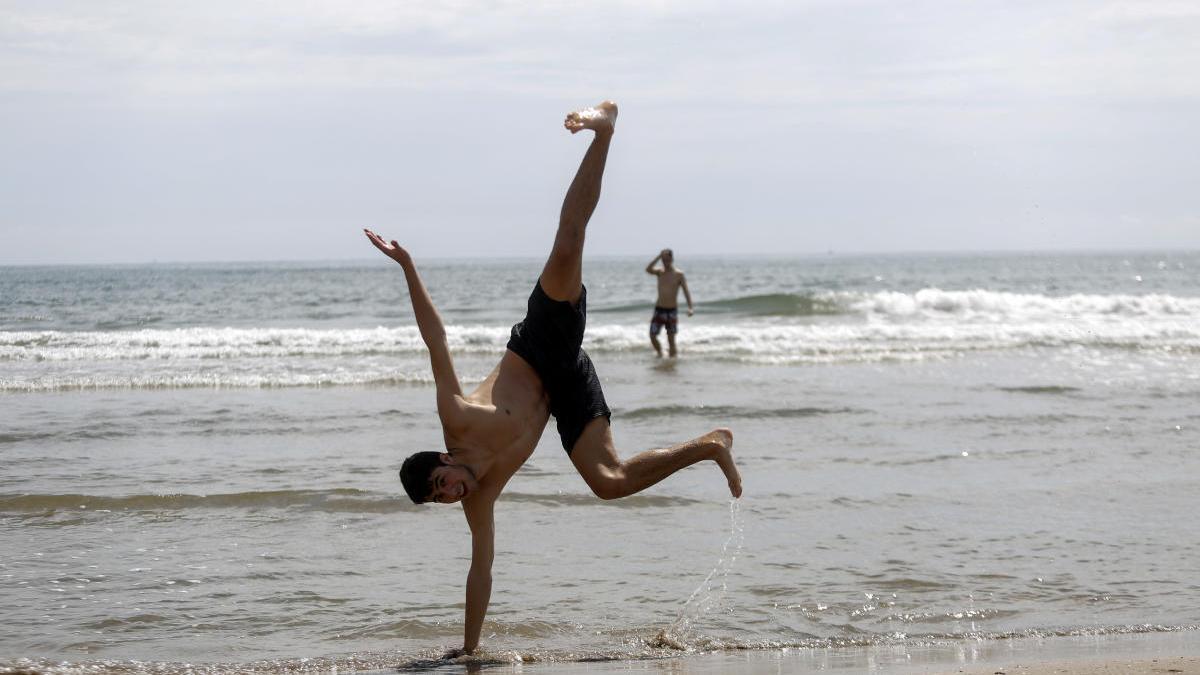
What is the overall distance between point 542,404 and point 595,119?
137cm

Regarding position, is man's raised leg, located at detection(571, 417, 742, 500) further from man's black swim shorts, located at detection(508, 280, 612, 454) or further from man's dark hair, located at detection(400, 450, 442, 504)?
man's dark hair, located at detection(400, 450, 442, 504)

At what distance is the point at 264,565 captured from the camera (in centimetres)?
704

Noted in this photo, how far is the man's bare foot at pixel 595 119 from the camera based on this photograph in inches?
216

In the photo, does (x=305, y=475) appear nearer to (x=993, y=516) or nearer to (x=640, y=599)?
(x=640, y=599)

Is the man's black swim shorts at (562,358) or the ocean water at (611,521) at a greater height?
the man's black swim shorts at (562,358)

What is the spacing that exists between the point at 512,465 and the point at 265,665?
1416 millimetres

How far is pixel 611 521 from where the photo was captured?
321 inches

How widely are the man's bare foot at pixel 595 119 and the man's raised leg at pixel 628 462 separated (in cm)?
137

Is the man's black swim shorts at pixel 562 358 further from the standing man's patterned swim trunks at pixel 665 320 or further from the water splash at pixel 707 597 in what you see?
the standing man's patterned swim trunks at pixel 665 320

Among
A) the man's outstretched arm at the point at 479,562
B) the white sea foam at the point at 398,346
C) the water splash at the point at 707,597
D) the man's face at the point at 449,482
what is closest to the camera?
the man's face at the point at 449,482

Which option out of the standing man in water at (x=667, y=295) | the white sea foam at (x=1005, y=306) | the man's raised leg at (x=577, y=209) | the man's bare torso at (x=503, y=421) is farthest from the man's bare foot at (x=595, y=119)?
the white sea foam at (x=1005, y=306)

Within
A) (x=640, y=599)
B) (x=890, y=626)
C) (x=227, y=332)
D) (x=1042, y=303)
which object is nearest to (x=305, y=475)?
(x=640, y=599)

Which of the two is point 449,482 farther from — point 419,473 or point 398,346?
point 398,346

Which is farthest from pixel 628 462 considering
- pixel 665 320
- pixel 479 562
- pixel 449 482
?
pixel 665 320
